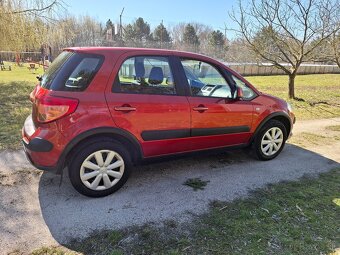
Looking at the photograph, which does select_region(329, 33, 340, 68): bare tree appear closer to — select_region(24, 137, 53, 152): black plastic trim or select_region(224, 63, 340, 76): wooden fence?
select_region(24, 137, 53, 152): black plastic trim

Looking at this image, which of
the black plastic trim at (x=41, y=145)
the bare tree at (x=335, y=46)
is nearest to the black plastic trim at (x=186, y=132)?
the black plastic trim at (x=41, y=145)

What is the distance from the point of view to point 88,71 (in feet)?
10.6

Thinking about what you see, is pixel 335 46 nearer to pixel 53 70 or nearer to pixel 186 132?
pixel 186 132

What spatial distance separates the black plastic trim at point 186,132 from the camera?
3589 mm

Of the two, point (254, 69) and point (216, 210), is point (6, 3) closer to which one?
point (216, 210)

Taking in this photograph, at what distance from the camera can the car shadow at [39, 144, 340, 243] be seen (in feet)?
9.80

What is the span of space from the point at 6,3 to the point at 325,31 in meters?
11.3

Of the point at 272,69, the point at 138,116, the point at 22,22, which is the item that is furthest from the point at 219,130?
the point at 272,69

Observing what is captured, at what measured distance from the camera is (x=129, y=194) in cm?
354

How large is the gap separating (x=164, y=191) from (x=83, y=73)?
1.73 m

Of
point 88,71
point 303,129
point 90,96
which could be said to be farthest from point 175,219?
point 303,129

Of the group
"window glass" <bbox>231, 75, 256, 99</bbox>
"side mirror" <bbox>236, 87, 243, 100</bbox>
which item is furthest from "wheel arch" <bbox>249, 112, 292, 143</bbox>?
"side mirror" <bbox>236, 87, 243, 100</bbox>

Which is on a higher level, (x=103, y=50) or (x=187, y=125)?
(x=103, y=50)

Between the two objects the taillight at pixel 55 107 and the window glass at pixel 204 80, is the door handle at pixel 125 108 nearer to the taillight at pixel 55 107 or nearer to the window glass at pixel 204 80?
the taillight at pixel 55 107
